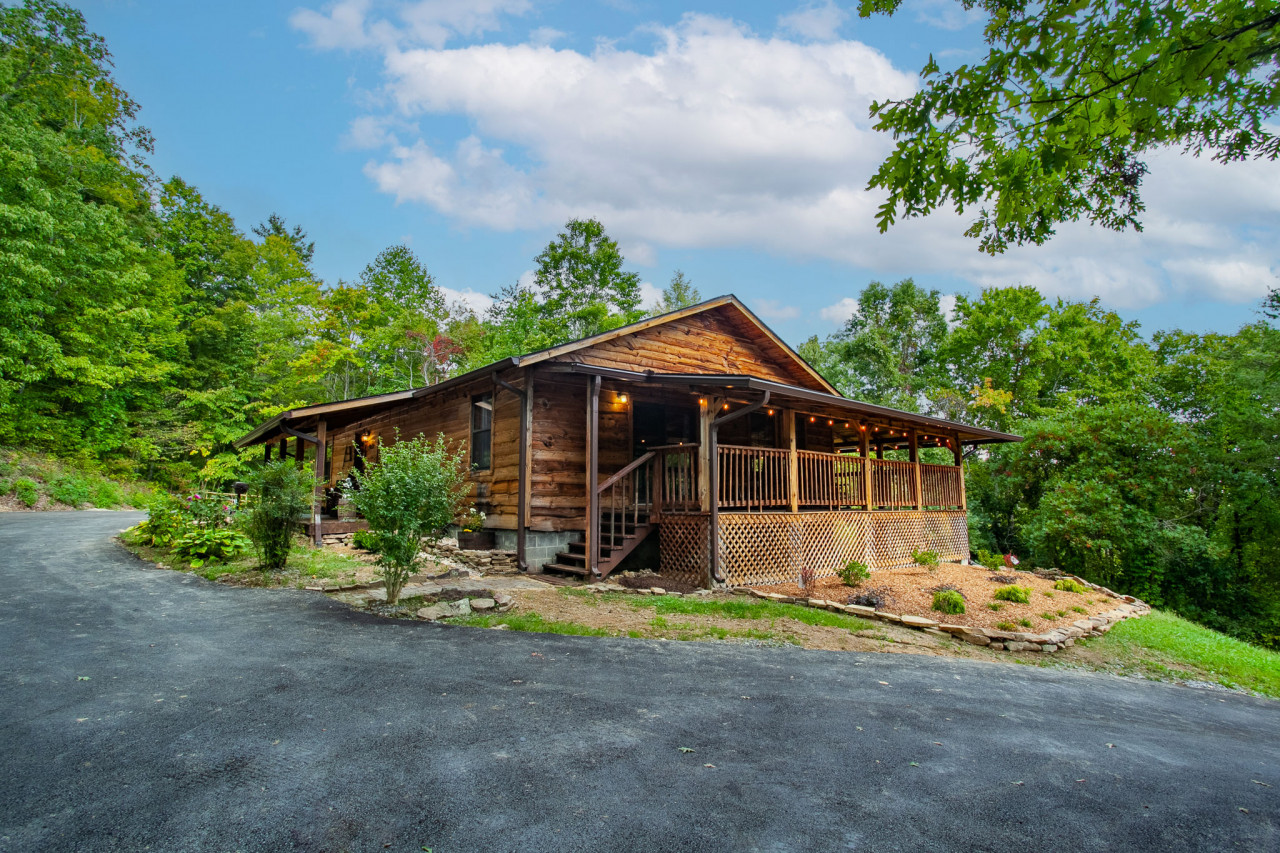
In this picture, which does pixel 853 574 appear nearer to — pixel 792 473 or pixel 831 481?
pixel 792 473

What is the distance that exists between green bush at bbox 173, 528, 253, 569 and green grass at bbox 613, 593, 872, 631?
7225 millimetres

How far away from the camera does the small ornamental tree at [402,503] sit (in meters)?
6.68

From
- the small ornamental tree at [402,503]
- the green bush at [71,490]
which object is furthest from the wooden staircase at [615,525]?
the green bush at [71,490]

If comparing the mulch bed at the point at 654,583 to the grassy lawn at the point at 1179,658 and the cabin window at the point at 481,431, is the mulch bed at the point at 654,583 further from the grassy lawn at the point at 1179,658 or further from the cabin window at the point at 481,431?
the grassy lawn at the point at 1179,658

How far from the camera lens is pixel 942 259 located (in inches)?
1117

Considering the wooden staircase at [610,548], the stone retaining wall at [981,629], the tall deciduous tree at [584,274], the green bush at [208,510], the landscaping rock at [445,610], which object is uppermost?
the tall deciduous tree at [584,274]

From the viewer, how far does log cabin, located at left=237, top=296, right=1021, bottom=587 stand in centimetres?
988

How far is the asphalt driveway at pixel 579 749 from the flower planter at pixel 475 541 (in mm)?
5097

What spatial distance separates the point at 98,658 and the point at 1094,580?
774 inches

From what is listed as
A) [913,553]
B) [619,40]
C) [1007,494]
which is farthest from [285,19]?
[1007,494]

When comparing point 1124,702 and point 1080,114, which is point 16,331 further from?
point 1124,702

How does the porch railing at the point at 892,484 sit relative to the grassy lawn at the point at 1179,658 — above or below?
above

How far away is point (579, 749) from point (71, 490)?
2496cm

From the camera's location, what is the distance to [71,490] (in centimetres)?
1947
